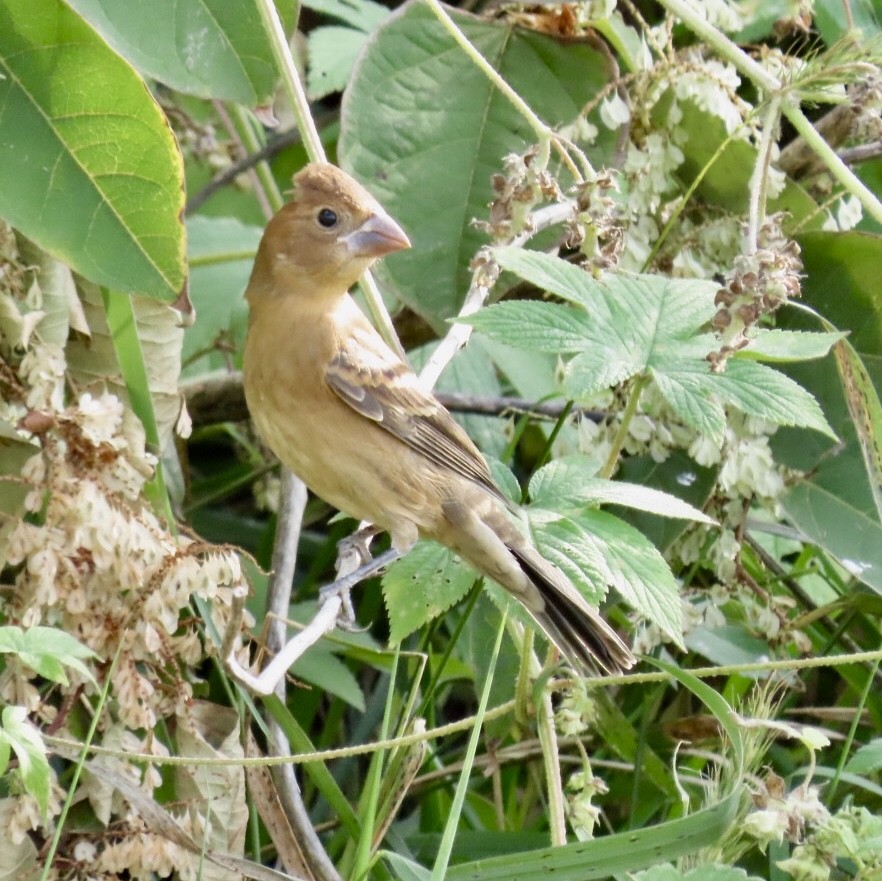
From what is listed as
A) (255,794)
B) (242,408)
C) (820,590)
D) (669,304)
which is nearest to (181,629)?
(255,794)

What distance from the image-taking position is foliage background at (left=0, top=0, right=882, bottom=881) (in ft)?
6.64

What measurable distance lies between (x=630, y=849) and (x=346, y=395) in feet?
3.61

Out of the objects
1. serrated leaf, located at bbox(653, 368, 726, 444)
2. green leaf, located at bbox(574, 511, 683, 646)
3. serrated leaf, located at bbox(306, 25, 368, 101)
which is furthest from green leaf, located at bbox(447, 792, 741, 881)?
serrated leaf, located at bbox(306, 25, 368, 101)

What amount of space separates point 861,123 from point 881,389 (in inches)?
27.2

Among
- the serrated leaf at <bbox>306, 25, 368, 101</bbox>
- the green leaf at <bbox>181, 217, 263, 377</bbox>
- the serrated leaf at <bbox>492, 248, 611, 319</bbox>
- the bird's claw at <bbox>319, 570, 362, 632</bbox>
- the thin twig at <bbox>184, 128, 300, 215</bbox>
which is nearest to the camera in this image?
the serrated leaf at <bbox>492, 248, 611, 319</bbox>

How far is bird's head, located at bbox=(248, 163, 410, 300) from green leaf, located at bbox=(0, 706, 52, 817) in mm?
1138

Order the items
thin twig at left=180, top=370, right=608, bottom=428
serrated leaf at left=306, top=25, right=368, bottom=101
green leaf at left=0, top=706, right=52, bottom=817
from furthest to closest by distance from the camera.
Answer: serrated leaf at left=306, top=25, right=368, bottom=101
thin twig at left=180, top=370, right=608, bottom=428
green leaf at left=0, top=706, right=52, bottom=817

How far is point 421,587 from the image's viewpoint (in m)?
2.12

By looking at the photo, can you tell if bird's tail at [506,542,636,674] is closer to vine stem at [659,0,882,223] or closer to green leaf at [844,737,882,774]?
green leaf at [844,737,882,774]

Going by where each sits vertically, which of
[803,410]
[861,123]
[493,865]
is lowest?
[493,865]

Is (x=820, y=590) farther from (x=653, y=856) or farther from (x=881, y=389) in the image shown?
(x=653, y=856)

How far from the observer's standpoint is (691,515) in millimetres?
2014

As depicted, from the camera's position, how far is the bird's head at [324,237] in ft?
8.29

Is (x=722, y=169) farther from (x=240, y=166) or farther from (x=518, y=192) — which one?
(x=240, y=166)
